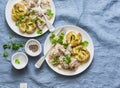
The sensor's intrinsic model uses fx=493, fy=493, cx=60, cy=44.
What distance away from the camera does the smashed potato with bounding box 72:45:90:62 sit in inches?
70.6

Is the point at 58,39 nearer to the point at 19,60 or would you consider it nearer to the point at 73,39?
the point at 73,39

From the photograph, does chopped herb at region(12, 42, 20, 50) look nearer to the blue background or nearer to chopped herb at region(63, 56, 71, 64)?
the blue background

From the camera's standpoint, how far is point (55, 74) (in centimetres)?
181

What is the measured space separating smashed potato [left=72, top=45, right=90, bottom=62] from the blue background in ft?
0.15

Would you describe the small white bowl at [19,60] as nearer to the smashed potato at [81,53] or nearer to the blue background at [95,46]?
the blue background at [95,46]

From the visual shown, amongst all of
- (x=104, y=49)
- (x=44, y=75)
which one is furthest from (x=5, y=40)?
(x=104, y=49)

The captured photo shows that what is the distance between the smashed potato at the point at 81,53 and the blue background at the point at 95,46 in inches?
1.8

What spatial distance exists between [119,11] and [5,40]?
0.44 m

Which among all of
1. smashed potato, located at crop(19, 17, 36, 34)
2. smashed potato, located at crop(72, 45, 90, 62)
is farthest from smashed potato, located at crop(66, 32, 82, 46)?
smashed potato, located at crop(19, 17, 36, 34)

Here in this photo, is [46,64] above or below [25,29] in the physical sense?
below

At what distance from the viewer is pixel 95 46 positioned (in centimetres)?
183

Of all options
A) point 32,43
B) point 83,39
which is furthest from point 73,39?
point 32,43

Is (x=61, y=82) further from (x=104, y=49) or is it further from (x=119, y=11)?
(x=119, y=11)

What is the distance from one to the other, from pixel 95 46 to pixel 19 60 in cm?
29
